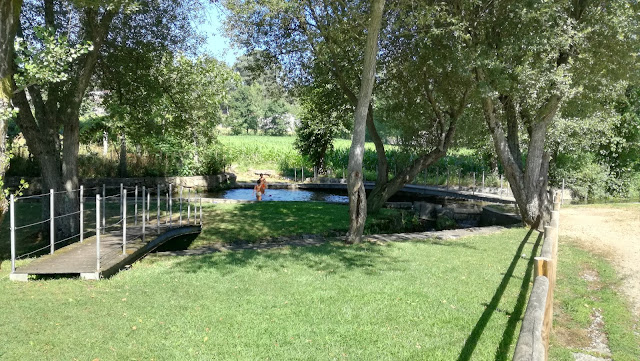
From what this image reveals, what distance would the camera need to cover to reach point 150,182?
2422cm

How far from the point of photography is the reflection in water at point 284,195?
25.0 m

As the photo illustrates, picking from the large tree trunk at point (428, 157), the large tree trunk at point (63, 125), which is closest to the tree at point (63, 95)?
the large tree trunk at point (63, 125)

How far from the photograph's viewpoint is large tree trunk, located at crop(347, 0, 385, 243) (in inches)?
415

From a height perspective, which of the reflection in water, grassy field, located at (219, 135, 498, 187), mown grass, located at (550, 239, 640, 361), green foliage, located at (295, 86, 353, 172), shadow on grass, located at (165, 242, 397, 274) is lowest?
mown grass, located at (550, 239, 640, 361)

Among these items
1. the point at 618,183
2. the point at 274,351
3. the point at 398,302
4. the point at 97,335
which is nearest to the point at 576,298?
the point at 398,302

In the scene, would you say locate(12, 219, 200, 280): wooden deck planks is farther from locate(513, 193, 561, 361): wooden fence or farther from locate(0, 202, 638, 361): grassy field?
locate(513, 193, 561, 361): wooden fence

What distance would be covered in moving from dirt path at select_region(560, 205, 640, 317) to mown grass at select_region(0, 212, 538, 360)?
194 centimetres

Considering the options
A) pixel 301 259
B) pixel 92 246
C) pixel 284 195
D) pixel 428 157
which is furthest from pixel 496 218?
pixel 92 246

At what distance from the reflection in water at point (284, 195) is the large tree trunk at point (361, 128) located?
13.3 metres

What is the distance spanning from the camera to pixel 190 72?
50.7ft

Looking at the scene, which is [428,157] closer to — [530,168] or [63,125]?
[530,168]

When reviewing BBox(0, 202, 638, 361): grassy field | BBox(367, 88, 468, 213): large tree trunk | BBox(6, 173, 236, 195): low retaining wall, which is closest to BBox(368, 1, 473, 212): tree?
BBox(367, 88, 468, 213): large tree trunk

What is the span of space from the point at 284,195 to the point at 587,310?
20749mm

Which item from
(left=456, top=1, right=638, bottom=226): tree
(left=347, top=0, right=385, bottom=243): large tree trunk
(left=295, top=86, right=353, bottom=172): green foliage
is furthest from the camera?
(left=295, top=86, right=353, bottom=172): green foliage
